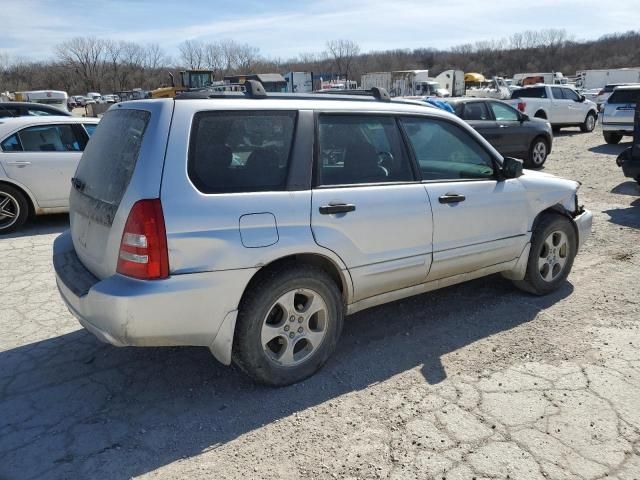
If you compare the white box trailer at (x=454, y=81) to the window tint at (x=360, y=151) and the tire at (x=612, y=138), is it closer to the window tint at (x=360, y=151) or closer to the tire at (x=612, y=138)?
the tire at (x=612, y=138)

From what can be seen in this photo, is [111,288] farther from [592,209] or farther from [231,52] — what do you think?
[231,52]

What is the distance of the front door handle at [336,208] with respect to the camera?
3133 mm

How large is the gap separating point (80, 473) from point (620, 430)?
2.81 metres

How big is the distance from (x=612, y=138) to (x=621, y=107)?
1218 mm

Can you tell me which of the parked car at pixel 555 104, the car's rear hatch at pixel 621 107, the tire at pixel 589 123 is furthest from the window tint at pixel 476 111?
the tire at pixel 589 123

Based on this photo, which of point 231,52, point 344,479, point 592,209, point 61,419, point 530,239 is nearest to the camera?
point 344,479

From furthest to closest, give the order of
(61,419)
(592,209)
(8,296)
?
(592,209) < (8,296) < (61,419)

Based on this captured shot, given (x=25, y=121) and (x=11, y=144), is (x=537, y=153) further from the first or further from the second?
(x=11, y=144)

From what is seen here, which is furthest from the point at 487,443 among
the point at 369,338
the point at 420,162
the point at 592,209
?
the point at 592,209

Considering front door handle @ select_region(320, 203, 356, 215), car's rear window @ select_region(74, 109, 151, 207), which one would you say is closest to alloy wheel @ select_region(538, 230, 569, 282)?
front door handle @ select_region(320, 203, 356, 215)

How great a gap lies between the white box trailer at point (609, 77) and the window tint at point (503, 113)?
49.8 m

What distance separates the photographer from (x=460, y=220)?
382cm

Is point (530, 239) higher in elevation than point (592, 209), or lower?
higher

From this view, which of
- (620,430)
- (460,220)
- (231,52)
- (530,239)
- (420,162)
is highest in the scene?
(231,52)
